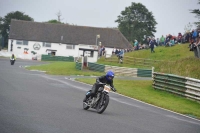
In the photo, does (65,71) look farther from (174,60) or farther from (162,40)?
(162,40)

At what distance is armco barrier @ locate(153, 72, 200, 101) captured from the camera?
24406 mm

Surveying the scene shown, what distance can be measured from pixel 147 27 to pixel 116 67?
71723 millimetres

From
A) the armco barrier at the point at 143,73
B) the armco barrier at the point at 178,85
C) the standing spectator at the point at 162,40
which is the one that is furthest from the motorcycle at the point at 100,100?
the standing spectator at the point at 162,40

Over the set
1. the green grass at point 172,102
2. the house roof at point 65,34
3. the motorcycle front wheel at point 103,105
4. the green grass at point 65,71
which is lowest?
the green grass at point 172,102

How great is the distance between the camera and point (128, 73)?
4600 centimetres

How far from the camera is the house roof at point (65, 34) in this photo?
10088 centimetres

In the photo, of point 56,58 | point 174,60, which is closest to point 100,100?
point 174,60

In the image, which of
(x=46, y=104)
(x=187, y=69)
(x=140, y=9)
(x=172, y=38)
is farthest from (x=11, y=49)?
(x=46, y=104)

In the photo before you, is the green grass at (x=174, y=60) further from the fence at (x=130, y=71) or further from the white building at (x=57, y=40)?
the white building at (x=57, y=40)

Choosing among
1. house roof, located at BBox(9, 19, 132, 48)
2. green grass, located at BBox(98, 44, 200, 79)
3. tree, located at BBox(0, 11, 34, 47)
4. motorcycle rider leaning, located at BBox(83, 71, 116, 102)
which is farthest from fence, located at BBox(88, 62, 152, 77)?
tree, located at BBox(0, 11, 34, 47)

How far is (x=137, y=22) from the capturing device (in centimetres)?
11662

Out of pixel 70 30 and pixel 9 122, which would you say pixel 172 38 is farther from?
pixel 70 30

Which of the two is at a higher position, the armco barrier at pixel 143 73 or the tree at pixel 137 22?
the tree at pixel 137 22

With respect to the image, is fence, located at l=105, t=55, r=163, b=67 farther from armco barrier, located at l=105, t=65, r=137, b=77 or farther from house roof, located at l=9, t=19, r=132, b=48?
house roof, located at l=9, t=19, r=132, b=48
